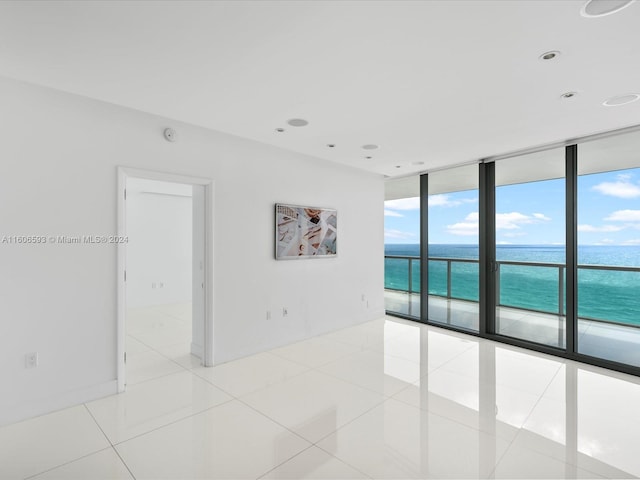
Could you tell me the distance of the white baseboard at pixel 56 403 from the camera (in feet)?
8.52

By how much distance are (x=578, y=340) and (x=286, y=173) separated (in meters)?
4.40

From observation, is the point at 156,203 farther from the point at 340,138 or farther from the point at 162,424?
the point at 162,424

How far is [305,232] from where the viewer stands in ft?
15.8

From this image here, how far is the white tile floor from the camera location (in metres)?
2.14

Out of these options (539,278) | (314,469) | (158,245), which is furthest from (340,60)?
(158,245)

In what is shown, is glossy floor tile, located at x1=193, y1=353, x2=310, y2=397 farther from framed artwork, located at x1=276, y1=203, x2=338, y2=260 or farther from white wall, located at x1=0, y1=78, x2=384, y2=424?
framed artwork, located at x1=276, y1=203, x2=338, y2=260

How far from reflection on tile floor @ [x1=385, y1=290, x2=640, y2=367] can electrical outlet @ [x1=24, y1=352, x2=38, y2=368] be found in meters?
5.31

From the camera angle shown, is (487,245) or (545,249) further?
(487,245)

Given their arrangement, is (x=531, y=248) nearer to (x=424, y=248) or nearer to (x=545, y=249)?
(x=545, y=249)

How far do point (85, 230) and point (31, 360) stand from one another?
1.14 metres

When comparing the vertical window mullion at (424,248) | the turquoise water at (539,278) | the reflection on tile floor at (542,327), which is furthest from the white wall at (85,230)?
the turquoise water at (539,278)

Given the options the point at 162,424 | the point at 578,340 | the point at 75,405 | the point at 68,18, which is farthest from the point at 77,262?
the point at 578,340

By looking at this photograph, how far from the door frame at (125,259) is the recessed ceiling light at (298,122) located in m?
1.16

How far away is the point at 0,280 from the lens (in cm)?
259
